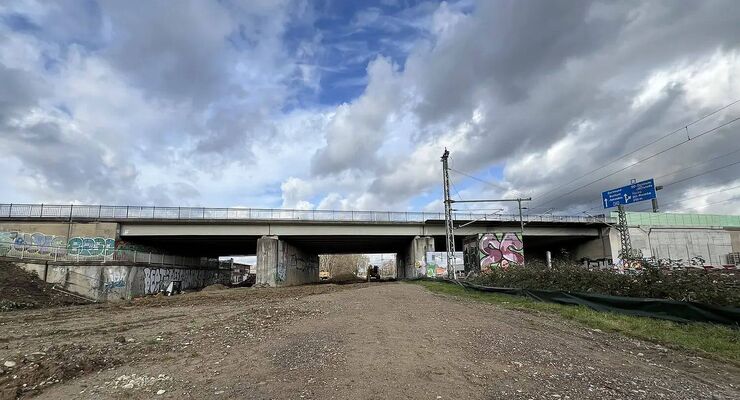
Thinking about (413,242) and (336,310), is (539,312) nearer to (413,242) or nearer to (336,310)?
(336,310)

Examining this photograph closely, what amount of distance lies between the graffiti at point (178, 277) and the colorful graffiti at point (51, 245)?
13.1ft

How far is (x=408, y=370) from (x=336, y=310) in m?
9.38

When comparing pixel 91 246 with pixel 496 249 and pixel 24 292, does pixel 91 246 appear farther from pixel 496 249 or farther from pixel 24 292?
pixel 496 249

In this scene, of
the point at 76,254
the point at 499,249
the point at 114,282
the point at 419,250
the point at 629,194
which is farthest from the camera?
the point at 419,250

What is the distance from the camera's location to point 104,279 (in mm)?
31547

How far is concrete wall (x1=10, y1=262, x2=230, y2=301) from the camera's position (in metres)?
29.2

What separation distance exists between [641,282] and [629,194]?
2810 centimetres

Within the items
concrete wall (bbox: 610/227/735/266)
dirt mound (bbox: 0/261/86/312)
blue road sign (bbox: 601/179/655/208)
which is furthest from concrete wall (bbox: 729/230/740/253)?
dirt mound (bbox: 0/261/86/312)

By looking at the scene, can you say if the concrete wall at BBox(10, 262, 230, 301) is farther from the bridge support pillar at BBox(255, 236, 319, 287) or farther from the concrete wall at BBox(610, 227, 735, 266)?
the concrete wall at BBox(610, 227, 735, 266)

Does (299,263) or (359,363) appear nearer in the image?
(359,363)

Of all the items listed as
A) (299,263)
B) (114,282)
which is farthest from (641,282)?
(299,263)

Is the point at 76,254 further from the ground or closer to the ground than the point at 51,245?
closer to the ground

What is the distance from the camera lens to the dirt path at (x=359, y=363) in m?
6.06

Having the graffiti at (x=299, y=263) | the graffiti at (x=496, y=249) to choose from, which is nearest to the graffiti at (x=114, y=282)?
the graffiti at (x=299, y=263)
